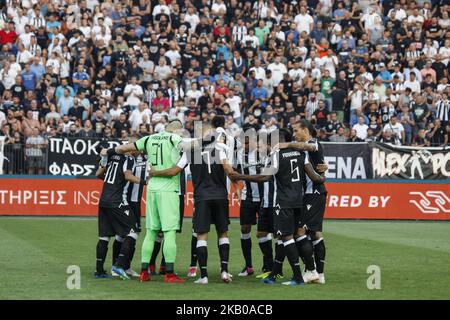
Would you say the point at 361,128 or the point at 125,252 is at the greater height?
the point at 361,128

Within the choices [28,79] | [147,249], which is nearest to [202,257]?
[147,249]

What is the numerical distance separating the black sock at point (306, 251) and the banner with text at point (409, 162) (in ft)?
47.7

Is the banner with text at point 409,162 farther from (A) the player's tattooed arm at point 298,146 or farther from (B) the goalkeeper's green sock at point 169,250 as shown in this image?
(B) the goalkeeper's green sock at point 169,250

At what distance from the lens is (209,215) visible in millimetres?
13781

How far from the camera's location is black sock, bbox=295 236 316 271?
44.4 ft

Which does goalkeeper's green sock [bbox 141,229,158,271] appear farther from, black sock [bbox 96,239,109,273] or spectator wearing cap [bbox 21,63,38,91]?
spectator wearing cap [bbox 21,63,38,91]

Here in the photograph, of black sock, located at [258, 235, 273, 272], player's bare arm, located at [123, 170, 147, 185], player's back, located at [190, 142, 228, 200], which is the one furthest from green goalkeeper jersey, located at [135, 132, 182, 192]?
black sock, located at [258, 235, 273, 272]

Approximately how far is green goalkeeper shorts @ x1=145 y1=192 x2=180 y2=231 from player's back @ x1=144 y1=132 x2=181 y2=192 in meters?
0.09

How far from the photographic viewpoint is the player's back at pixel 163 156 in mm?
13672

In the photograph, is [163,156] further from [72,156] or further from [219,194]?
[72,156]

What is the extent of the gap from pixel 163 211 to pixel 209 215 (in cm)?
72

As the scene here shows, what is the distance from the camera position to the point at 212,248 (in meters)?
18.5
